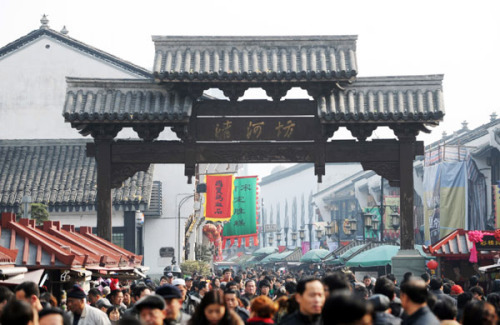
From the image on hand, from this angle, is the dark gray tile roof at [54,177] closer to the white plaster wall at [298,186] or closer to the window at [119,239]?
the window at [119,239]

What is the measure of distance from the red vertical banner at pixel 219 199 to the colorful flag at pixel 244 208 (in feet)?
11.7

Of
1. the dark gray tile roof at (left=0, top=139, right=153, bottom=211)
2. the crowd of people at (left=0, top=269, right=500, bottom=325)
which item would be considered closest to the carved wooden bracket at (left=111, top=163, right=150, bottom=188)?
the crowd of people at (left=0, top=269, right=500, bottom=325)

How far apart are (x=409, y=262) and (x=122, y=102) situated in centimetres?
776

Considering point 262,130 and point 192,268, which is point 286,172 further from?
point 262,130

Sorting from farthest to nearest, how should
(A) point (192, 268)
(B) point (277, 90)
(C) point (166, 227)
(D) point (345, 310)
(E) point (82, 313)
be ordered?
(A) point (192, 268), (C) point (166, 227), (B) point (277, 90), (E) point (82, 313), (D) point (345, 310)

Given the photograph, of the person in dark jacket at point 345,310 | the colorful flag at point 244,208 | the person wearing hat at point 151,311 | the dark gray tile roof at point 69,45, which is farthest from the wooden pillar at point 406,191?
the colorful flag at point 244,208

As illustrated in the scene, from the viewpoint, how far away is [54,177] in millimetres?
38000

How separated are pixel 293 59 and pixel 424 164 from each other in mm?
29658

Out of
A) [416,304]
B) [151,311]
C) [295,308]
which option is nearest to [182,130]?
[295,308]

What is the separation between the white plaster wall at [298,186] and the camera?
9956 cm

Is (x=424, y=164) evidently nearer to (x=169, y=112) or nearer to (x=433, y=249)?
(x=433, y=249)

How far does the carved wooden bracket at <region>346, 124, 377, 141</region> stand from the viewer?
22656 millimetres

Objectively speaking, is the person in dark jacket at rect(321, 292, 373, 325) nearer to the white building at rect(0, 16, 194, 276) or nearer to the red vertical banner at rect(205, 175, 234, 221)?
the white building at rect(0, 16, 194, 276)

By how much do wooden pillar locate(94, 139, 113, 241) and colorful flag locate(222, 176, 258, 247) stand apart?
23.1 m
